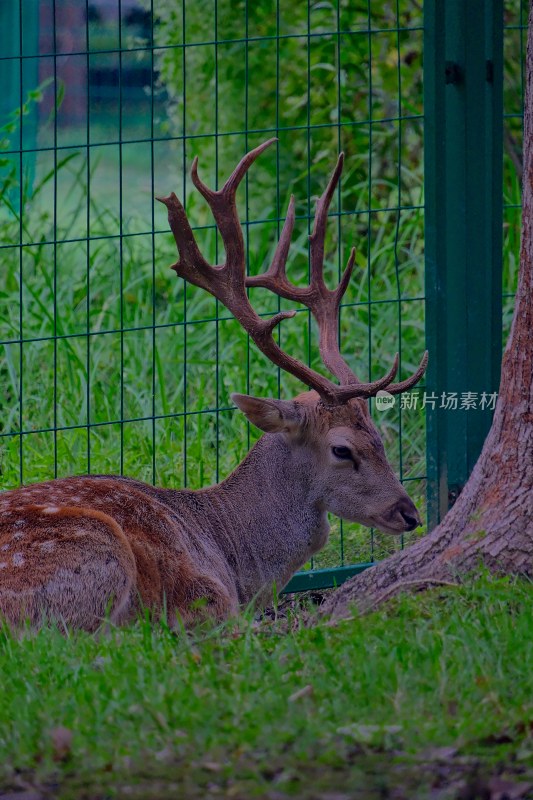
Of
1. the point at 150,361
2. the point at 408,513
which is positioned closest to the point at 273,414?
the point at 408,513

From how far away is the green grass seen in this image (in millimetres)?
3527

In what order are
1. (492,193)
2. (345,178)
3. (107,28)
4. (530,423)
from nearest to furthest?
(530,423) < (492,193) < (345,178) < (107,28)

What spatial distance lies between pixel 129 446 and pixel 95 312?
1.05 meters

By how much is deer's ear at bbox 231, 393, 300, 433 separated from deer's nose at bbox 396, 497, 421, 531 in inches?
21.0

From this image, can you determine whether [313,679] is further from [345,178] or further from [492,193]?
[345,178]

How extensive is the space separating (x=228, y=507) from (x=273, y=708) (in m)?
2.13

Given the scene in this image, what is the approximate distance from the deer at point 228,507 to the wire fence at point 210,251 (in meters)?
0.62

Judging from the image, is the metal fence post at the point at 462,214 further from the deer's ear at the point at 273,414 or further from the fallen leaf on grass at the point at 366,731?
the fallen leaf on grass at the point at 366,731

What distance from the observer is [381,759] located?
140 inches

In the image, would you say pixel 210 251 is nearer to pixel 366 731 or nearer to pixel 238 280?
pixel 238 280

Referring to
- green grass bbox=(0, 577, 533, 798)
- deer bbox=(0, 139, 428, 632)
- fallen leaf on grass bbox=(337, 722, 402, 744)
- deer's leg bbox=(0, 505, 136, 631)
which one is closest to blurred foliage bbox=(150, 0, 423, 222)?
deer bbox=(0, 139, 428, 632)

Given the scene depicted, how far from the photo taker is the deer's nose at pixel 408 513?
18.9ft

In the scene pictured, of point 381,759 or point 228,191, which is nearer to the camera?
point 381,759

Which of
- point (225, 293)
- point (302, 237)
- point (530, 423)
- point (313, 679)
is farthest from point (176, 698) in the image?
point (302, 237)
